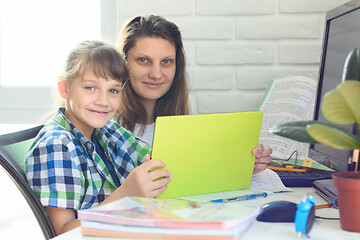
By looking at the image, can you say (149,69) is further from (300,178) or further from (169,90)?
(300,178)

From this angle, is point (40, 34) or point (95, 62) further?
point (40, 34)

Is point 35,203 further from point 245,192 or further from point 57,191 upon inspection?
point 245,192

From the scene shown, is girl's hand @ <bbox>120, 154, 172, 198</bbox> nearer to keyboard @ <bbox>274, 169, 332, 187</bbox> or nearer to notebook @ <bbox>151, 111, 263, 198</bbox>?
notebook @ <bbox>151, 111, 263, 198</bbox>

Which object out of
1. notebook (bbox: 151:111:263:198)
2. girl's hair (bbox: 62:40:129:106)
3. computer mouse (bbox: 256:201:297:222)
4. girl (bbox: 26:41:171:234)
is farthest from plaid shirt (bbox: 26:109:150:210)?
computer mouse (bbox: 256:201:297:222)

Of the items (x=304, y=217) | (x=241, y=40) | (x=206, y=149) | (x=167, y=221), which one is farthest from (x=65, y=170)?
(x=241, y=40)

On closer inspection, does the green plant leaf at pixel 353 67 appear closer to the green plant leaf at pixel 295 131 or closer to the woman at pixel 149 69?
the green plant leaf at pixel 295 131

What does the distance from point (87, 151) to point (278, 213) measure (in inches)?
24.2

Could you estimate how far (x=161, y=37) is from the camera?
1742mm

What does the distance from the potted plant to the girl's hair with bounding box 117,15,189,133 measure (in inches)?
40.4

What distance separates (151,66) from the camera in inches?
68.3

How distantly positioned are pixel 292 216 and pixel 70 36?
1.47 m

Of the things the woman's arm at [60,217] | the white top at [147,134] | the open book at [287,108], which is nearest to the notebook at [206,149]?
the woman's arm at [60,217]

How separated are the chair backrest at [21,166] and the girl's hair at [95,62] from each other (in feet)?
0.76

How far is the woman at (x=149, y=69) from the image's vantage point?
5.68 feet
